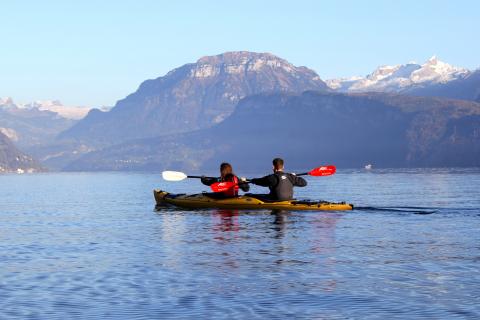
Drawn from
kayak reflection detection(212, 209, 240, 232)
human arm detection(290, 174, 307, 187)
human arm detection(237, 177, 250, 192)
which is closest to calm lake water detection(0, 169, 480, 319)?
kayak reflection detection(212, 209, 240, 232)

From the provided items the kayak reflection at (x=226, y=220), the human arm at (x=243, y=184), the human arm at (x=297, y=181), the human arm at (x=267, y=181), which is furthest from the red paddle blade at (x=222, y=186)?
the human arm at (x=297, y=181)

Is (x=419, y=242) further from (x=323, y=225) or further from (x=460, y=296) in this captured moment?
(x=460, y=296)

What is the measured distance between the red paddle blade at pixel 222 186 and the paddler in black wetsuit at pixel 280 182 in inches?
94.7

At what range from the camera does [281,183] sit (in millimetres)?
40500

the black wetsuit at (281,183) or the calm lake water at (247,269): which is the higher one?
the black wetsuit at (281,183)

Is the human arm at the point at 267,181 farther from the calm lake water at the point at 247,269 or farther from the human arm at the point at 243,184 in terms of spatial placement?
the human arm at the point at 243,184

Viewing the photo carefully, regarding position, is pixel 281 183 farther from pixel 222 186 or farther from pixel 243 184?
pixel 222 186

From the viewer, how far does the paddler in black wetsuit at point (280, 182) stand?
39.7 meters

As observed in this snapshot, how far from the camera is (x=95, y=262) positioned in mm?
25344

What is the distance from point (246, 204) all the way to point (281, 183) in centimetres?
321

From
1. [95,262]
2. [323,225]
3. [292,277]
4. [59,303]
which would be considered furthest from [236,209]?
[59,303]

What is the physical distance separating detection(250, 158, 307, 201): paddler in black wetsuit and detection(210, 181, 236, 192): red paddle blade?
240cm

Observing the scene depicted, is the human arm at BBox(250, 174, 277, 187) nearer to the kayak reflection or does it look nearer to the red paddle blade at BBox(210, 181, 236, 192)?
the kayak reflection

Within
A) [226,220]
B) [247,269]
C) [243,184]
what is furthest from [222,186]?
[247,269]
